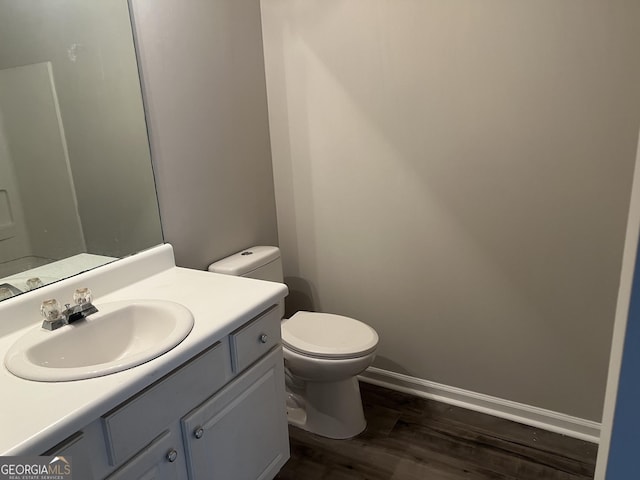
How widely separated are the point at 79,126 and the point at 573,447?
7.42 feet

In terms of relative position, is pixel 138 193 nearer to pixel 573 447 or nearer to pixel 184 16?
pixel 184 16

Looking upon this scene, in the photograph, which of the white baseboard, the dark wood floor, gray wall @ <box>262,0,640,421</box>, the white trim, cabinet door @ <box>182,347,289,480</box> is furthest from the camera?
the white baseboard

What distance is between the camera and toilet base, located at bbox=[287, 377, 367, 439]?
205cm

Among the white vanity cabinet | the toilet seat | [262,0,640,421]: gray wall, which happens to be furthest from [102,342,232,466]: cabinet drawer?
[262,0,640,421]: gray wall

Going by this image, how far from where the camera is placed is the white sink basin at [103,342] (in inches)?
43.3

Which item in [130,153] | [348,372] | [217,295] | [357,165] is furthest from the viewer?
[357,165]

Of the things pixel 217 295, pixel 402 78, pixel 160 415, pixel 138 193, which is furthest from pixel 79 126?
pixel 402 78

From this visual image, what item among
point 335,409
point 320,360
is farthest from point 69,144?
point 335,409

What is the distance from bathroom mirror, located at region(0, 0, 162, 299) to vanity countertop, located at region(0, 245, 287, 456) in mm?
85

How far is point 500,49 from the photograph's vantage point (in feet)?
5.91

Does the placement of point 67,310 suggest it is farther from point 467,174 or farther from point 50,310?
point 467,174

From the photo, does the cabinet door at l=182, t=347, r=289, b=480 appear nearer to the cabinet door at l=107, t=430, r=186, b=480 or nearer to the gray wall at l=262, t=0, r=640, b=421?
the cabinet door at l=107, t=430, r=186, b=480

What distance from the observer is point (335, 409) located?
2.05 m

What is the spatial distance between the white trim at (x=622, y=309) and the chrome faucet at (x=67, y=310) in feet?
4.29
